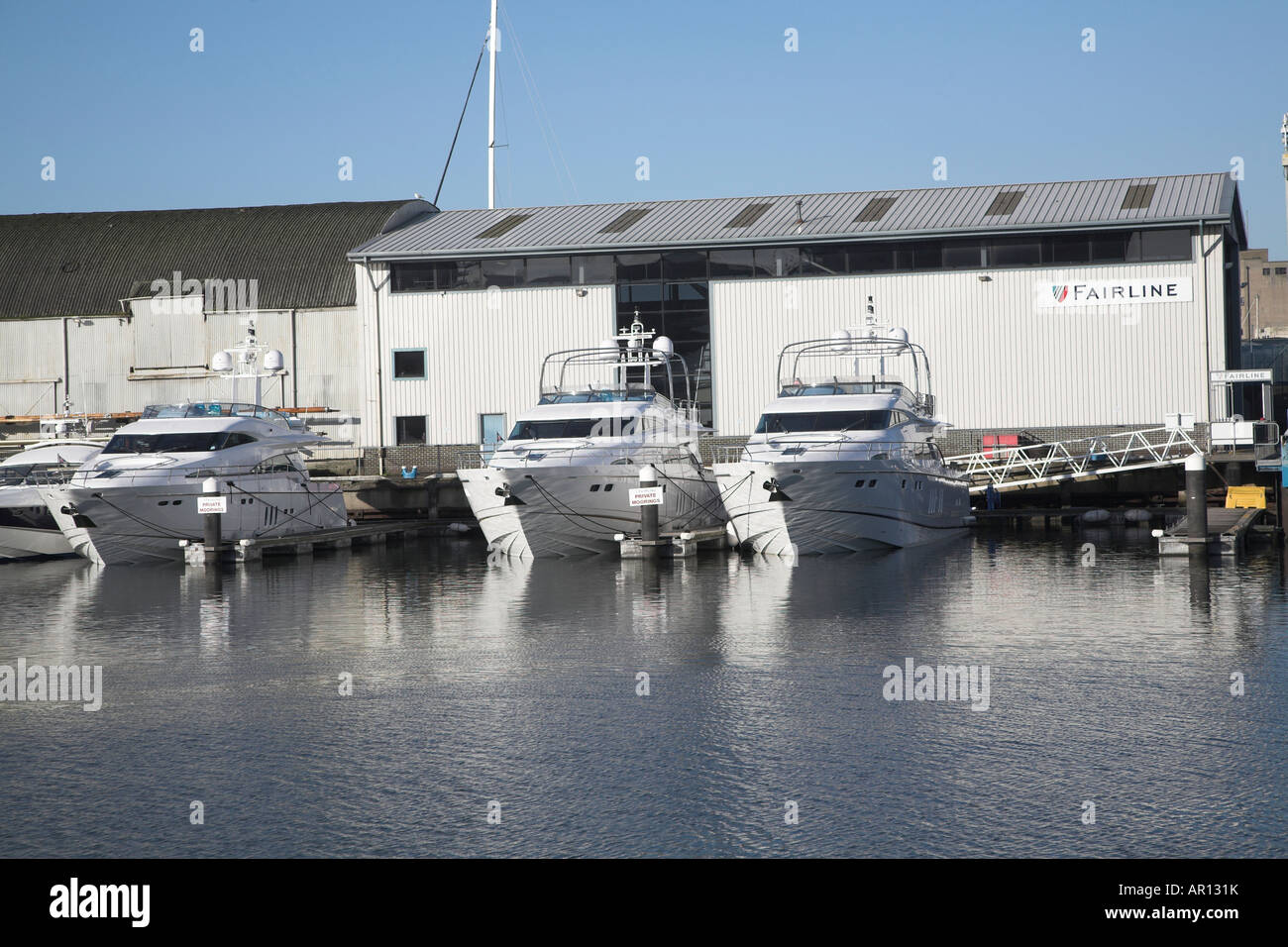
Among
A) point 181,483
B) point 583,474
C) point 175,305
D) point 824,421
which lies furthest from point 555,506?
point 175,305

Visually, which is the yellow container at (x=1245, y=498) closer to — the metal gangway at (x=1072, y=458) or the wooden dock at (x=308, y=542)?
the metal gangway at (x=1072, y=458)

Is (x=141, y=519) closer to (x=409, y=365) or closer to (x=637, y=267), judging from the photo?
(x=409, y=365)

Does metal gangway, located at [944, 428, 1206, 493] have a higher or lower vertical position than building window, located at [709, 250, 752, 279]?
lower

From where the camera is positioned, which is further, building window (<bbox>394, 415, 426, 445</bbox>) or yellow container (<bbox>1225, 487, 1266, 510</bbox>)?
building window (<bbox>394, 415, 426, 445</bbox>)

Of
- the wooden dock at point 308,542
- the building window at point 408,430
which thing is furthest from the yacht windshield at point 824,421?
the building window at point 408,430

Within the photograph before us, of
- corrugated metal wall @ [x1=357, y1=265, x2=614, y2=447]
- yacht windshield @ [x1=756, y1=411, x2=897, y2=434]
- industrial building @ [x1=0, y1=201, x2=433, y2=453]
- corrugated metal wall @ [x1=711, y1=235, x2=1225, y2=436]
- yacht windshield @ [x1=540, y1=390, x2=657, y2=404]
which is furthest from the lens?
industrial building @ [x1=0, y1=201, x2=433, y2=453]

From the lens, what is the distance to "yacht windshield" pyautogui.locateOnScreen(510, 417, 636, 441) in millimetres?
27125

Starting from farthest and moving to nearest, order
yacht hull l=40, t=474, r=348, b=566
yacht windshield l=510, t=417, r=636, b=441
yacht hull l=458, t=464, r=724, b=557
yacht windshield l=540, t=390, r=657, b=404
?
1. yacht windshield l=540, t=390, r=657, b=404
2. yacht windshield l=510, t=417, r=636, b=441
3. yacht hull l=40, t=474, r=348, b=566
4. yacht hull l=458, t=464, r=724, b=557

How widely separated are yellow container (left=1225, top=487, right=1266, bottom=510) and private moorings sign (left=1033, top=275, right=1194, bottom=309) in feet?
27.3

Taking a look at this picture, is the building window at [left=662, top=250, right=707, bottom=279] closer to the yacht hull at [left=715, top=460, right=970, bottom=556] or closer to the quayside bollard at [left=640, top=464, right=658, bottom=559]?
the yacht hull at [left=715, top=460, right=970, bottom=556]

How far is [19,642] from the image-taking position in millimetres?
16328

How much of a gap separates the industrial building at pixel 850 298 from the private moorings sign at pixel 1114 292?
5cm

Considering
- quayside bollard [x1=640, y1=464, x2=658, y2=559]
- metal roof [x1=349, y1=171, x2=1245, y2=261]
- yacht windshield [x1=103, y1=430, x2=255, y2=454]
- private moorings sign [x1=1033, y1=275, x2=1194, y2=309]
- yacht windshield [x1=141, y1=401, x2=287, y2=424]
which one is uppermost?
metal roof [x1=349, y1=171, x2=1245, y2=261]

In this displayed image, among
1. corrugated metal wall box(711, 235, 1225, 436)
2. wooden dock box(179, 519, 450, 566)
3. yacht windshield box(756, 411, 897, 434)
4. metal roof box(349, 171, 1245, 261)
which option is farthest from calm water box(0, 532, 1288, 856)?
metal roof box(349, 171, 1245, 261)
